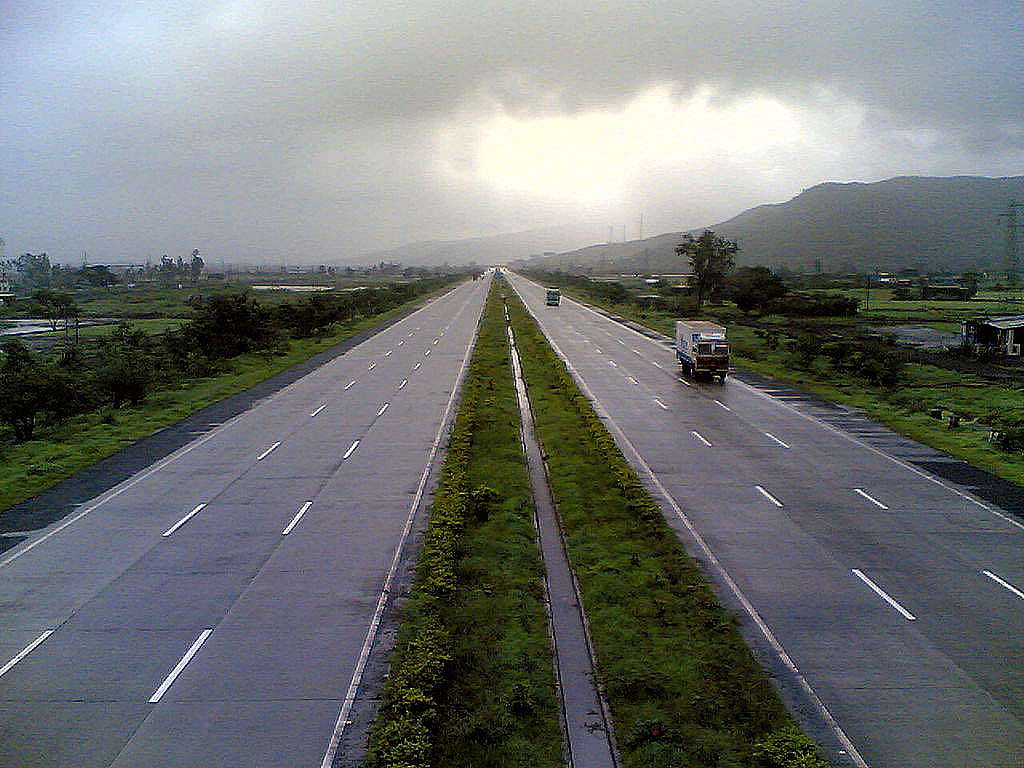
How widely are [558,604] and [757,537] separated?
6.07 metres

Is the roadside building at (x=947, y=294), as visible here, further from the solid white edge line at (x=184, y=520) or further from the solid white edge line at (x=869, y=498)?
the solid white edge line at (x=184, y=520)

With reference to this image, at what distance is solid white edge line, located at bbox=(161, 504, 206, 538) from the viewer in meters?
19.1

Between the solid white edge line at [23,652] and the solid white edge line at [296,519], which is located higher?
the solid white edge line at [296,519]

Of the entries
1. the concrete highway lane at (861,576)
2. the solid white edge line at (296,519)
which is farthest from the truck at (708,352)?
the solid white edge line at (296,519)

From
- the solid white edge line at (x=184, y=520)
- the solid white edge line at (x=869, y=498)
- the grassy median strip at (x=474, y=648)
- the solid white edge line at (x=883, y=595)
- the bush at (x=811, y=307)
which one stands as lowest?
the solid white edge line at (x=883, y=595)

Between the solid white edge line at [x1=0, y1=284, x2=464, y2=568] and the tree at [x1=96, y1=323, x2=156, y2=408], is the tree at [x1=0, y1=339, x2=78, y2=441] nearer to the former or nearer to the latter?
the tree at [x1=96, y1=323, x2=156, y2=408]

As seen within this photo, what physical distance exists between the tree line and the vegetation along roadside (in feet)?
0.19

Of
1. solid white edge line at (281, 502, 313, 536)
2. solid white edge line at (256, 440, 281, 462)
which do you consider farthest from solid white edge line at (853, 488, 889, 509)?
solid white edge line at (256, 440, 281, 462)

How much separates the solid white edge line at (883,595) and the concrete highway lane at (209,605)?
9560 millimetres

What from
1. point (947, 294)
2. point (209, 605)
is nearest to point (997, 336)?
point (209, 605)

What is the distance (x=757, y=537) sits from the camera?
1906 centimetres

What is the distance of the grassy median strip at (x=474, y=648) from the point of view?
10.7m

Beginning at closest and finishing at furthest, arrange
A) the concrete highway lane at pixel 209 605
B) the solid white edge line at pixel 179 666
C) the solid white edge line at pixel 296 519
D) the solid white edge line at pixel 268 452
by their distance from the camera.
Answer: the concrete highway lane at pixel 209 605 < the solid white edge line at pixel 179 666 < the solid white edge line at pixel 296 519 < the solid white edge line at pixel 268 452

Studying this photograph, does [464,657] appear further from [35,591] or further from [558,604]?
[35,591]
